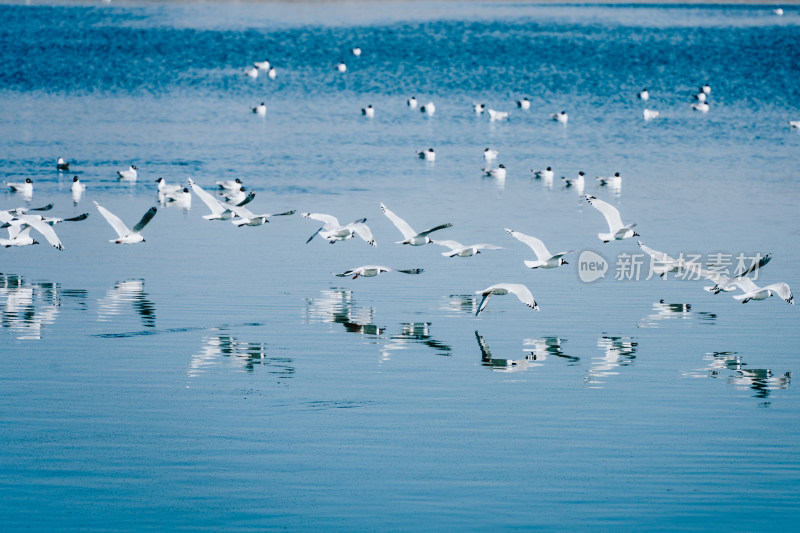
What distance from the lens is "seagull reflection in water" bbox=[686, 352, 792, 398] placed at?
20.1 meters

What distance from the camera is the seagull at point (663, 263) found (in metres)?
27.0

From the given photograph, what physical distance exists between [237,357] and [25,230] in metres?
11.3

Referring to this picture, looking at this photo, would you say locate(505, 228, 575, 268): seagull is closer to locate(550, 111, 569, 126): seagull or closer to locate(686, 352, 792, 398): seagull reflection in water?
locate(686, 352, 792, 398): seagull reflection in water

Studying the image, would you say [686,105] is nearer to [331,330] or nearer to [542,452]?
[331,330]

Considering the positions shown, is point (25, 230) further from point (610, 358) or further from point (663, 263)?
point (610, 358)

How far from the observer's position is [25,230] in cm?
3073

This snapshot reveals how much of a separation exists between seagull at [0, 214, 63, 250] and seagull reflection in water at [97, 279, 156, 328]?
256cm

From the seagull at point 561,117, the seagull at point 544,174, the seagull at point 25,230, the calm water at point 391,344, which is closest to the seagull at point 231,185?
the calm water at point 391,344

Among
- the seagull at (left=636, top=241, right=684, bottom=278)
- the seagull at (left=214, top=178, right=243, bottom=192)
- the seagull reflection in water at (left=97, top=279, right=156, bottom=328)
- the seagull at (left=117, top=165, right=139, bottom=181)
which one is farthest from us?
the seagull at (left=117, top=165, right=139, bottom=181)

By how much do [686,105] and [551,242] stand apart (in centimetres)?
4158

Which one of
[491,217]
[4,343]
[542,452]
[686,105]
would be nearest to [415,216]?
[491,217]

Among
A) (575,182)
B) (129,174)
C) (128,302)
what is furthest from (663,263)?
(129,174)

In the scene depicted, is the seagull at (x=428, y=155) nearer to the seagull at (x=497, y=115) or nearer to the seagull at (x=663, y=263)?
the seagull at (x=497, y=115)

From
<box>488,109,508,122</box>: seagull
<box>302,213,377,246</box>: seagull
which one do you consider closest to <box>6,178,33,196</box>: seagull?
<box>302,213,377,246</box>: seagull
